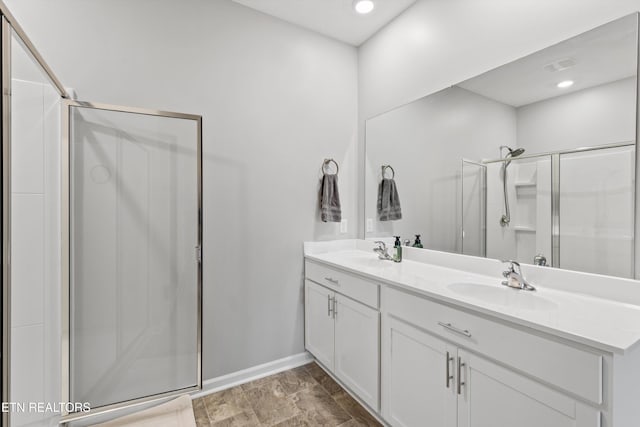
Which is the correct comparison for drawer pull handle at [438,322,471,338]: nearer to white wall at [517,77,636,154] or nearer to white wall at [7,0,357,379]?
white wall at [517,77,636,154]

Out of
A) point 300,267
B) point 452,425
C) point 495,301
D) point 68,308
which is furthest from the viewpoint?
point 300,267

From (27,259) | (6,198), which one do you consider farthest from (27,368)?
(6,198)

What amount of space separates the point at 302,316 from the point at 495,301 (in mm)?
1429

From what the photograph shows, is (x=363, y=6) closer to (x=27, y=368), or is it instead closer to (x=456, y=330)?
(x=456, y=330)

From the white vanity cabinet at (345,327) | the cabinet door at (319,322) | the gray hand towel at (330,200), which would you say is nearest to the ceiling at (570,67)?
the gray hand towel at (330,200)

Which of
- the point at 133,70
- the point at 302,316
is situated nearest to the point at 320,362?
the point at 302,316

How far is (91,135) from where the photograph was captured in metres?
1.51

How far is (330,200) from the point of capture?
2.33 metres

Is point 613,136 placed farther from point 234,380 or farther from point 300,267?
point 234,380

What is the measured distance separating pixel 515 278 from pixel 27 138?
85.4 inches

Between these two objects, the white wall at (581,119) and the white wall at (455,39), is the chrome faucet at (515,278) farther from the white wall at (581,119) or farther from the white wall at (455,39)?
the white wall at (455,39)

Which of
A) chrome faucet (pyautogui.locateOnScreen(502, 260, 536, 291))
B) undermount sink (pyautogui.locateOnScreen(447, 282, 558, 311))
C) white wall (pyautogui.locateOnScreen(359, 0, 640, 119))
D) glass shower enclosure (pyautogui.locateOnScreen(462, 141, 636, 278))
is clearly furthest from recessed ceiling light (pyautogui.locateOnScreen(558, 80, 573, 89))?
undermount sink (pyautogui.locateOnScreen(447, 282, 558, 311))

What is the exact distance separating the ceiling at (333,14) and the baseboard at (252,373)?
8.46 ft

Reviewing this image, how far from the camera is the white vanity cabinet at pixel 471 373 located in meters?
0.86
